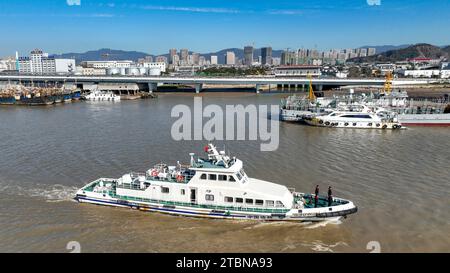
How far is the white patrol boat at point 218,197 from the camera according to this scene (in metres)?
13.3

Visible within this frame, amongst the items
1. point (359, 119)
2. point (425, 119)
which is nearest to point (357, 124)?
point (359, 119)

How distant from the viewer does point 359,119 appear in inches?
1276

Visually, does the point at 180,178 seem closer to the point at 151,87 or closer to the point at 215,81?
the point at 215,81

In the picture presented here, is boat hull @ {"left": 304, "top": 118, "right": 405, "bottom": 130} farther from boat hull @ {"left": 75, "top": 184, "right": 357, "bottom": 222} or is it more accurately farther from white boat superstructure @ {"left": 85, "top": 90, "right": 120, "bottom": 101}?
white boat superstructure @ {"left": 85, "top": 90, "right": 120, "bottom": 101}

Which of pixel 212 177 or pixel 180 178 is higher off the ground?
pixel 212 177

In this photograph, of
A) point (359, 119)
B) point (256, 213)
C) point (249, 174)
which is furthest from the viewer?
point (359, 119)

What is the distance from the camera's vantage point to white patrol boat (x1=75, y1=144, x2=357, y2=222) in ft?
43.5

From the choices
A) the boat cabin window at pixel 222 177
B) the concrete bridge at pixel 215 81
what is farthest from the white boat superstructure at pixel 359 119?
the concrete bridge at pixel 215 81

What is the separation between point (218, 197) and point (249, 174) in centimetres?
531

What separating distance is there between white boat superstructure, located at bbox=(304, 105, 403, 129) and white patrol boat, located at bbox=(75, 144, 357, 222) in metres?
20.1

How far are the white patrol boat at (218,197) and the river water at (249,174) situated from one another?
1.27ft

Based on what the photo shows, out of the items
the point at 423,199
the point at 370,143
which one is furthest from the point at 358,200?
the point at 370,143

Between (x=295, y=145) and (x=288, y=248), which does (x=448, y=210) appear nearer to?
(x=288, y=248)

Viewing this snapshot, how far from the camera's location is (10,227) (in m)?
Answer: 13.1
